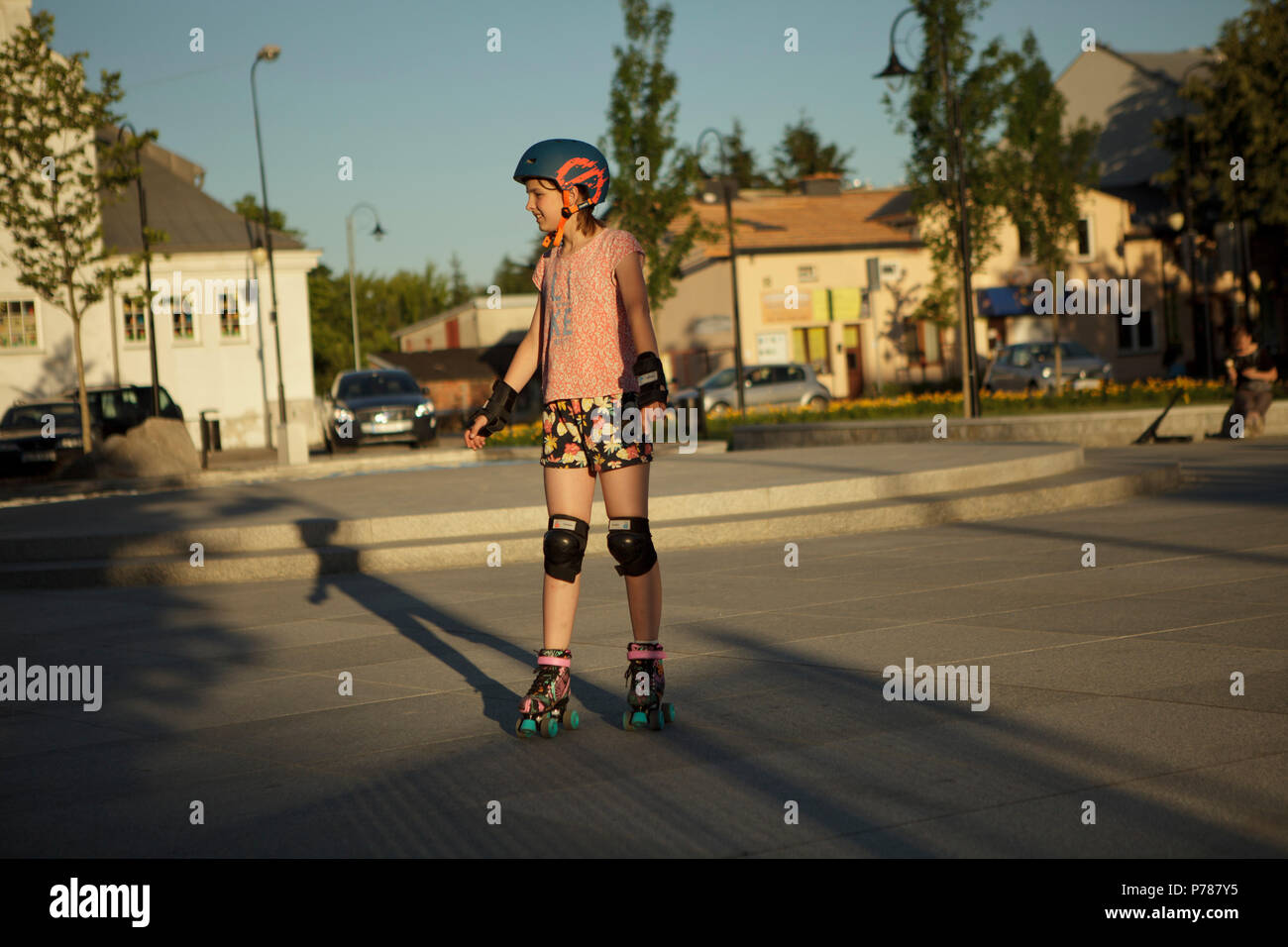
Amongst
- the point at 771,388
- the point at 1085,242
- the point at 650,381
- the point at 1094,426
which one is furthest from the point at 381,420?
the point at 1085,242

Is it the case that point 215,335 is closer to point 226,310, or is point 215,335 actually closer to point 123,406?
point 226,310

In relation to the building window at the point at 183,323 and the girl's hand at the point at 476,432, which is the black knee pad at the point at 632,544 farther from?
the building window at the point at 183,323

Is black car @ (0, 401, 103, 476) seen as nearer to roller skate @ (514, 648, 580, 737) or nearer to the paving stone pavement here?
the paving stone pavement

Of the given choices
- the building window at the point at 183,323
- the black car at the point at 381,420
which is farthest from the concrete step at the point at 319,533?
the building window at the point at 183,323

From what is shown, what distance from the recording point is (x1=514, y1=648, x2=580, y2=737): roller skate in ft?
14.9

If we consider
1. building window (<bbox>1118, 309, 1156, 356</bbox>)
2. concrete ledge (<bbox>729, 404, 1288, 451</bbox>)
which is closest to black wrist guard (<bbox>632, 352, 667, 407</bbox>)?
concrete ledge (<bbox>729, 404, 1288, 451</bbox>)

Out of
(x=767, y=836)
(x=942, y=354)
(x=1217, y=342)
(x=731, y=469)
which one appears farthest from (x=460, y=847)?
(x=1217, y=342)

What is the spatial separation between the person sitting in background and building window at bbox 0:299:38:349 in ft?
101

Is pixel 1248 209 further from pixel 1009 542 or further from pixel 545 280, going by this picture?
pixel 545 280

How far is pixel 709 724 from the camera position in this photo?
15.3 feet

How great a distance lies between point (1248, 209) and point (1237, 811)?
4238cm

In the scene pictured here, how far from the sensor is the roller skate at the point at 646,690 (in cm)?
457

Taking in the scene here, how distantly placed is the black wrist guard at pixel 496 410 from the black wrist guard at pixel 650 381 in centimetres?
62

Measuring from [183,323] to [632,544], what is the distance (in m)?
37.1
